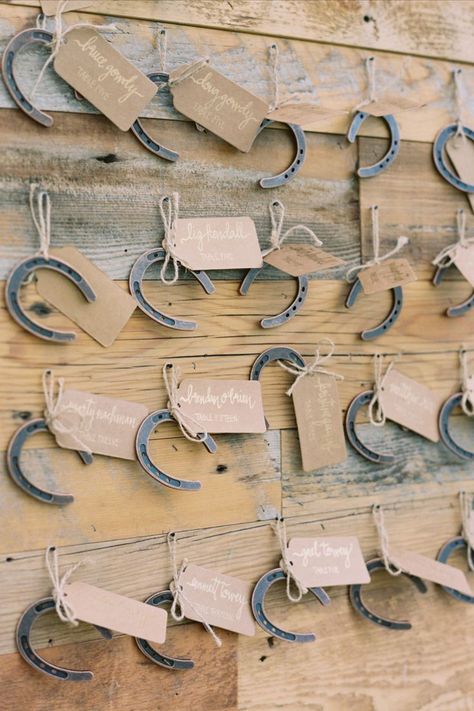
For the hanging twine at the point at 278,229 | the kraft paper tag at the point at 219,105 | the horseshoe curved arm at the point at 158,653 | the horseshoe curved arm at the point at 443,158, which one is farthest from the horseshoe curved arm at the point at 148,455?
the horseshoe curved arm at the point at 443,158

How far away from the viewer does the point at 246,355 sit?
3.36ft

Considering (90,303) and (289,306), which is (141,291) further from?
(289,306)

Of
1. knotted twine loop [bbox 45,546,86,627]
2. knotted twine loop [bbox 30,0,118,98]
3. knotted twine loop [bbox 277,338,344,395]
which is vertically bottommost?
knotted twine loop [bbox 45,546,86,627]

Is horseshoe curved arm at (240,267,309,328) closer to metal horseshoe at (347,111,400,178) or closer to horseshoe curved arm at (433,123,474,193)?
metal horseshoe at (347,111,400,178)

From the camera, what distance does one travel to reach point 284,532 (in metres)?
1.04

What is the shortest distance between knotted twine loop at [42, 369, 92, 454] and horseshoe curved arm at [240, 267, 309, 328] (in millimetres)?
264

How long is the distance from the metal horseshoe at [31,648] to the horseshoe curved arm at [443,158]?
0.79m

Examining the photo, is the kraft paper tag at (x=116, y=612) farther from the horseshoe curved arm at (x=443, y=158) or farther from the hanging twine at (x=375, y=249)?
the horseshoe curved arm at (x=443, y=158)

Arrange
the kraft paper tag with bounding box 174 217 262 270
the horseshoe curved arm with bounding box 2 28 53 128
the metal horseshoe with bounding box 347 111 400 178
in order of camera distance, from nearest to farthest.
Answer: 1. the horseshoe curved arm with bounding box 2 28 53 128
2. the kraft paper tag with bounding box 174 217 262 270
3. the metal horseshoe with bounding box 347 111 400 178

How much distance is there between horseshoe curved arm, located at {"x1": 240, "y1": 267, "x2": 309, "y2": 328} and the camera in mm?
1010

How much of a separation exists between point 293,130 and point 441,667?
79cm

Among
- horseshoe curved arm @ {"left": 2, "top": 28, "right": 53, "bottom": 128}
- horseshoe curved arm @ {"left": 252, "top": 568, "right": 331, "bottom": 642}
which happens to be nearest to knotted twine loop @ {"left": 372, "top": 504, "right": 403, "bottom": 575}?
horseshoe curved arm @ {"left": 252, "top": 568, "right": 331, "bottom": 642}

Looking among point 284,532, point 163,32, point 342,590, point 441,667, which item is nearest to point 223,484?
point 284,532

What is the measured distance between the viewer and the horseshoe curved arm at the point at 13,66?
868mm
